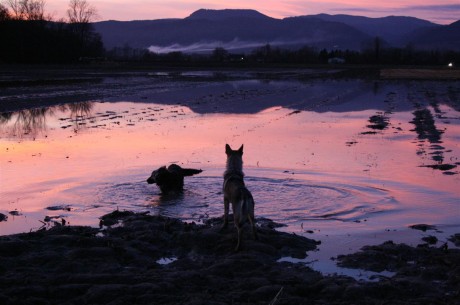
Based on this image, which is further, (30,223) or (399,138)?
(399,138)

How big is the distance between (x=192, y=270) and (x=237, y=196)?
1.38 m

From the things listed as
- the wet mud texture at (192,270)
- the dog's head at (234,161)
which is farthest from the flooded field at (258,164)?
the dog's head at (234,161)

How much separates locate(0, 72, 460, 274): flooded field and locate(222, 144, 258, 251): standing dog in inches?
48.2

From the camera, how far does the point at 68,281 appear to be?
716cm

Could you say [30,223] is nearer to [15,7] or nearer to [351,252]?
[351,252]

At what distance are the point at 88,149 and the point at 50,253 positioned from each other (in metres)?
9.86

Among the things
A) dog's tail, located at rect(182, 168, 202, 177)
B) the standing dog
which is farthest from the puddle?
dog's tail, located at rect(182, 168, 202, 177)

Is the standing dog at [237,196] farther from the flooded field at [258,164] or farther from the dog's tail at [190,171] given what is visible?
the dog's tail at [190,171]

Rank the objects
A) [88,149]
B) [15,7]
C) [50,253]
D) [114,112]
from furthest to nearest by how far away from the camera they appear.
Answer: [15,7]
[114,112]
[88,149]
[50,253]

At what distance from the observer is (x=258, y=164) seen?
15.6 metres

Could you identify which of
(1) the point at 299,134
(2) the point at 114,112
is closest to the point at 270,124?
(1) the point at 299,134

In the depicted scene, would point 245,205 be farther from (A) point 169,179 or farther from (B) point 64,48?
(B) point 64,48

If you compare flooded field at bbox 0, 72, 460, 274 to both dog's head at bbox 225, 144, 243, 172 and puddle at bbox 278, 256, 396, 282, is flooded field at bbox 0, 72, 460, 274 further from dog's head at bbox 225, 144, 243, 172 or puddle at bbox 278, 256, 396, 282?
dog's head at bbox 225, 144, 243, 172

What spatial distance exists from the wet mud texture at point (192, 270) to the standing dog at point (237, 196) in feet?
1.14
